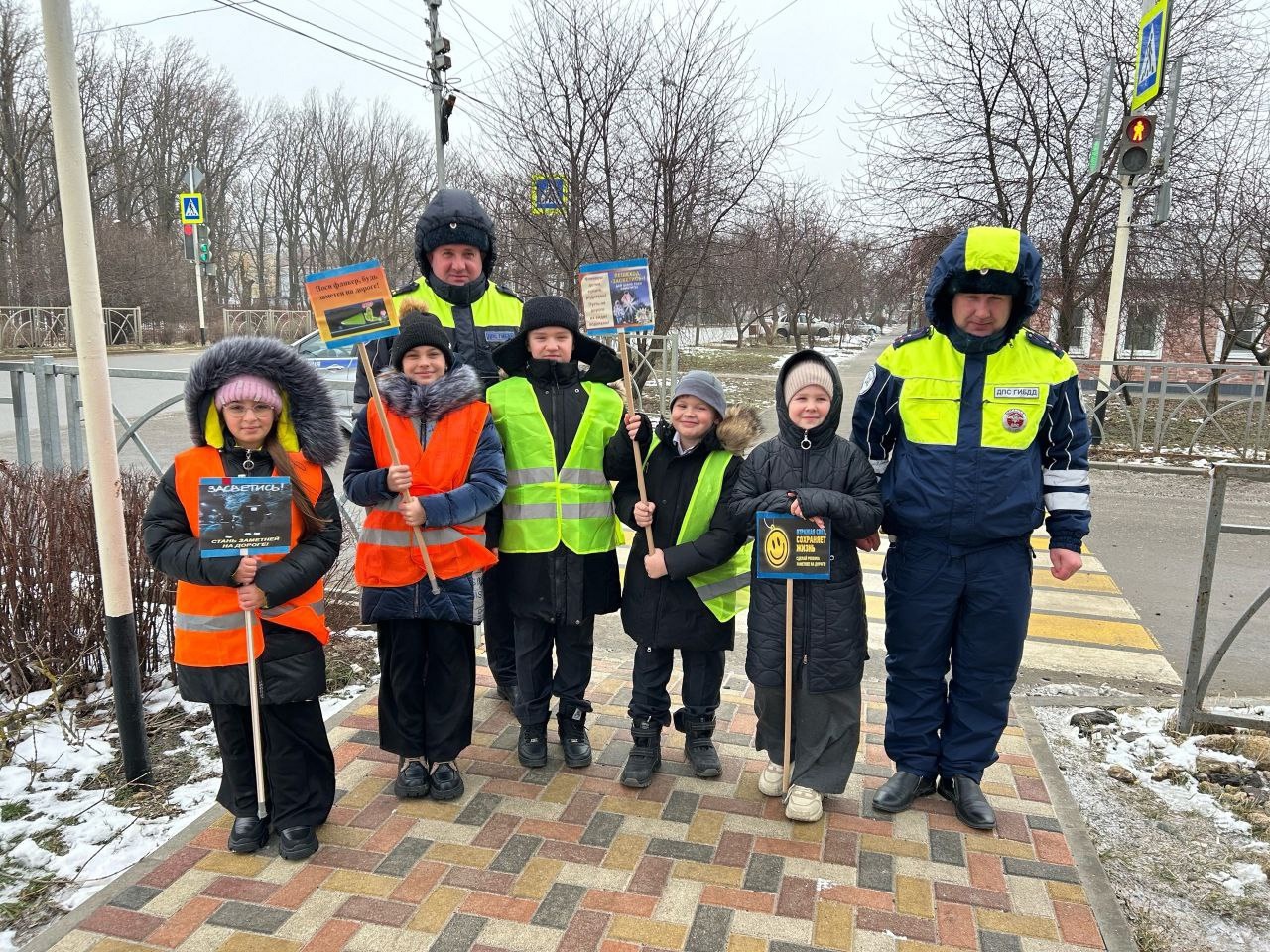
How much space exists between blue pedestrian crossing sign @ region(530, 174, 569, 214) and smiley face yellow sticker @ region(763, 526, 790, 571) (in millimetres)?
10217

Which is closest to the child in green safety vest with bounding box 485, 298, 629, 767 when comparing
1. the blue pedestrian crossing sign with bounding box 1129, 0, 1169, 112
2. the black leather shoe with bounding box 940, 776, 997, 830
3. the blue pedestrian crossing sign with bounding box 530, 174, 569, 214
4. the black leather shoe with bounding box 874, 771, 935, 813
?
the black leather shoe with bounding box 874, 771, 935, 813

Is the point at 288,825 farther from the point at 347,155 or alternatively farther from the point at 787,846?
the point at 347,155

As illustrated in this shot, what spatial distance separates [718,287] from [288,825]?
47.1ft

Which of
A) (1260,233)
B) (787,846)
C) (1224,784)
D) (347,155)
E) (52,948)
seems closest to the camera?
(52,948)

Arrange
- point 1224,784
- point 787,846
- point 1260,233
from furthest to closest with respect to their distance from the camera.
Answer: point 1260,233, point 1224,784, point 787,846

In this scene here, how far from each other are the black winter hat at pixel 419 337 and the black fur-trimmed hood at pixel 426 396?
9 cm

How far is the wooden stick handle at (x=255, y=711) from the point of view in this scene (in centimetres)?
273

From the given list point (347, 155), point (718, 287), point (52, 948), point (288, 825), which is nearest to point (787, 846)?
point (288, 825)

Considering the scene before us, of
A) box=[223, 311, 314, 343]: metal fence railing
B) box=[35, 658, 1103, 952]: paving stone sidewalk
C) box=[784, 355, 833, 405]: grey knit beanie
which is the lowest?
box=[35, 658, 1103, 952]: paving stone sidewalk

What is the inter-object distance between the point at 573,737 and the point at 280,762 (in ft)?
3.84

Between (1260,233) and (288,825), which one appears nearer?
(288,825)

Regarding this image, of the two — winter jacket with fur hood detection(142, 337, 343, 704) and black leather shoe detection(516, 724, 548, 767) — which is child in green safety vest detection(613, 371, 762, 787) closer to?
black leather shoe detection(516, 724, 548, 767)

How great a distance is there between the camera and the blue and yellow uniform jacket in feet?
9.86

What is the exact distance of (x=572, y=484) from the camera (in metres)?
3.35
